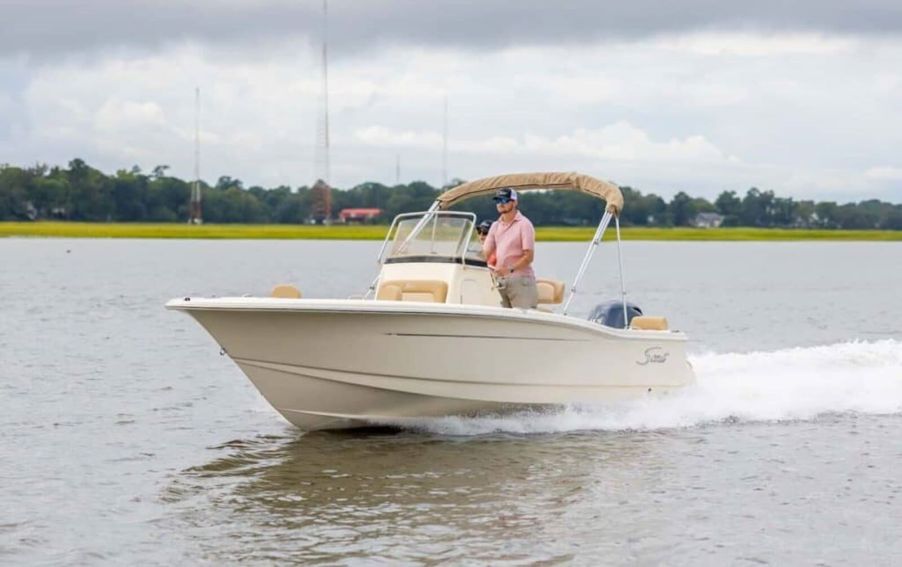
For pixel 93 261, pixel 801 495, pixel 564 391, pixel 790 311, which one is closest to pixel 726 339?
pixel 790 311

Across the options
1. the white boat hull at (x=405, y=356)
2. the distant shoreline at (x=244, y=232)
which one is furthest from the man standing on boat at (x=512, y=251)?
the distant shoreline at (x=244, y=232)

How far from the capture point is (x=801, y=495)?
39.8 ft

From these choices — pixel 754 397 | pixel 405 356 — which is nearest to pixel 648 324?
pixel 754 397

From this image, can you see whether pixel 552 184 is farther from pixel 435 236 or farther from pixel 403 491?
pixel 403 491

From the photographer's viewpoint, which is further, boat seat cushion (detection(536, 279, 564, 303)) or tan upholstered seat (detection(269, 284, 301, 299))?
boat seat cushion (detection(536, 279, 564, 303))

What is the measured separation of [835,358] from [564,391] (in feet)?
23.9

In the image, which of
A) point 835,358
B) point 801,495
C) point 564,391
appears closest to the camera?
point 801,495

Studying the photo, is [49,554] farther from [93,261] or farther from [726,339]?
[93,261]

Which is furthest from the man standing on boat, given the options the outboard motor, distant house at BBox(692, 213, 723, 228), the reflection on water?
distant house at BBox(692, 213, 723, 228)

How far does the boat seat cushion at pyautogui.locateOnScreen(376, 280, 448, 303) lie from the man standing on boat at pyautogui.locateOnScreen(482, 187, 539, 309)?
773mm

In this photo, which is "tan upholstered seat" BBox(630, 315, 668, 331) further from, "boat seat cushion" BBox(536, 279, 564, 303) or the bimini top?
the bimini top

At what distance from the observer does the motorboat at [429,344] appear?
1315 cm

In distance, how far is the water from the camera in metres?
10.3

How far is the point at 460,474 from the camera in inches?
506
